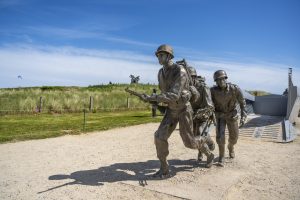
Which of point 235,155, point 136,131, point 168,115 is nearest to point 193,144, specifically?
point 168,115

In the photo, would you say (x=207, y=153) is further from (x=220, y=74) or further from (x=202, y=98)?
(x=220, y=74)

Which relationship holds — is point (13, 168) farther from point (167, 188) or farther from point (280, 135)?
point (280, 135)

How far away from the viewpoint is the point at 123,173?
22.2 ft

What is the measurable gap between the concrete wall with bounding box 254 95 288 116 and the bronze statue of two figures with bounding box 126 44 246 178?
12.5 metres

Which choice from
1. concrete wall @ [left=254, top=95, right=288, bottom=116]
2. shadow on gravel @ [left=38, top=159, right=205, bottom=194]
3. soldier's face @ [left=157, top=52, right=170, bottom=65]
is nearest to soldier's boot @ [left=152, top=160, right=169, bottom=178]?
shadow on gravel @ [left=38, top=159, right=205, bottom=194]

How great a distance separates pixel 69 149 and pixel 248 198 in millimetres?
5542

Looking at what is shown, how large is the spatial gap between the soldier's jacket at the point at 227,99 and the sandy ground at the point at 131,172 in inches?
48.7

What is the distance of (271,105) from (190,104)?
14.6 m

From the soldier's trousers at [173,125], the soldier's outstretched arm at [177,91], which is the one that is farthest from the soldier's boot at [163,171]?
the soldier's outstretched arm at [177,91]

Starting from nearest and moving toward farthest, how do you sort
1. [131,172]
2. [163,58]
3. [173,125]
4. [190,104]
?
[163,58] < [173,125] < [190,104] < [131,172]

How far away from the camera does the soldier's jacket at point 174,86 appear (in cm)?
565

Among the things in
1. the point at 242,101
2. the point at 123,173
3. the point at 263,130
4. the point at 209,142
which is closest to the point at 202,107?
the point at 209,142

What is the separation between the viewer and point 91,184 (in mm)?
5961

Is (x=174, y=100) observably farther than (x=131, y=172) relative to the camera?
No
